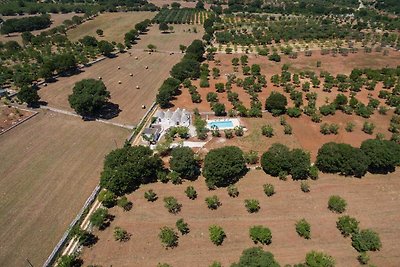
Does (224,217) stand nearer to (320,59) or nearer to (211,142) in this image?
(211,142)

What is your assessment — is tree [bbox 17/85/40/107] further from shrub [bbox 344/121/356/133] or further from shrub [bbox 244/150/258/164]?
shrub [bbox 344/121/356/133]

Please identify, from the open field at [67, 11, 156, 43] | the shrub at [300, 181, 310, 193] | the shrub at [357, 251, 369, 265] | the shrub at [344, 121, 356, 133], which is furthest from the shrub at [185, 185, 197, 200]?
the open field at [67, 11, 156, 43]

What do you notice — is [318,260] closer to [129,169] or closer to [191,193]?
[191,193]

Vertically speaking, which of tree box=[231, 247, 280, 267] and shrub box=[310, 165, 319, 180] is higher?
tree box=[231, 247, 280, 267]

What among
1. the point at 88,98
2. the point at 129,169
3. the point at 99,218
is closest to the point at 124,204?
the point at 99,218

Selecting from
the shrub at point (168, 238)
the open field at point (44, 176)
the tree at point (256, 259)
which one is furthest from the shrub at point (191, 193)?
the open field at point (44, 176)

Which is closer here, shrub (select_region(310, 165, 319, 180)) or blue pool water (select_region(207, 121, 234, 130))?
shrub (select_region(310, 165, 319, 180))

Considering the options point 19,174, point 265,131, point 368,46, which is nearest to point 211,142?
point 265,131

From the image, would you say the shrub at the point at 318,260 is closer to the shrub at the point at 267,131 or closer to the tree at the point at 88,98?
the shrub at the point at 267,131
